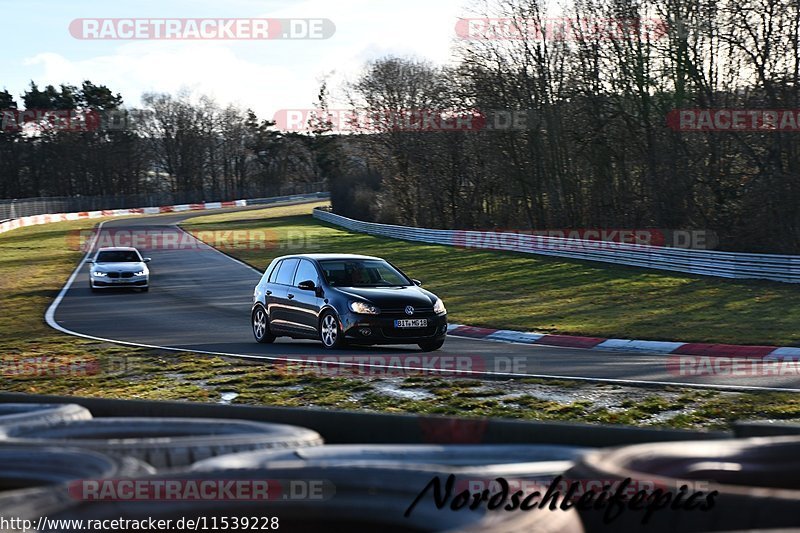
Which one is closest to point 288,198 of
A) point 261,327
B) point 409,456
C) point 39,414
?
point 261,327

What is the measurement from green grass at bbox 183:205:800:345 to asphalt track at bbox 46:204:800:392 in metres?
3.37

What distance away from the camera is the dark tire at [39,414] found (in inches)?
219

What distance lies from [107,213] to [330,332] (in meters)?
88.7

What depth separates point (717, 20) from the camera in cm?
3825

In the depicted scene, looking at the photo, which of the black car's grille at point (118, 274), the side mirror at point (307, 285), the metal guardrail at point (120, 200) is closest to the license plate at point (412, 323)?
the side mirror at point (307, 285)

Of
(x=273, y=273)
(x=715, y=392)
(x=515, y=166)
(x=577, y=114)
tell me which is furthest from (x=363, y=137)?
(x=715, y=392)

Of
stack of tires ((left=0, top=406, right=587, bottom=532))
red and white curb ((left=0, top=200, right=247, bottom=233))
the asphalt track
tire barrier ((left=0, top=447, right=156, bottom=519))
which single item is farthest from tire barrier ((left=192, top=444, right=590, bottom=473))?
red and white curb ((left=0, top=200, right=247, bottom=233))

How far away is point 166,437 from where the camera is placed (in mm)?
5223

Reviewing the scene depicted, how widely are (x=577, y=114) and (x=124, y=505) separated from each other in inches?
1818

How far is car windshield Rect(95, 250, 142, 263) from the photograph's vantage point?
33.5 m

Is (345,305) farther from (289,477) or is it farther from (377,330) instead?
(289,477)

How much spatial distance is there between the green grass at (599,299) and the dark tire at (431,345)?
3.96m

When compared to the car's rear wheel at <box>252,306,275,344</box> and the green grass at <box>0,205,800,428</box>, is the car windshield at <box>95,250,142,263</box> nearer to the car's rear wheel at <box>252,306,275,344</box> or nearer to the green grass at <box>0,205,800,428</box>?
the green grass at <box>0,205,800,428</box>

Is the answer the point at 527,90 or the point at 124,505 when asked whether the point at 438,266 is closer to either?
the point at 527,90
